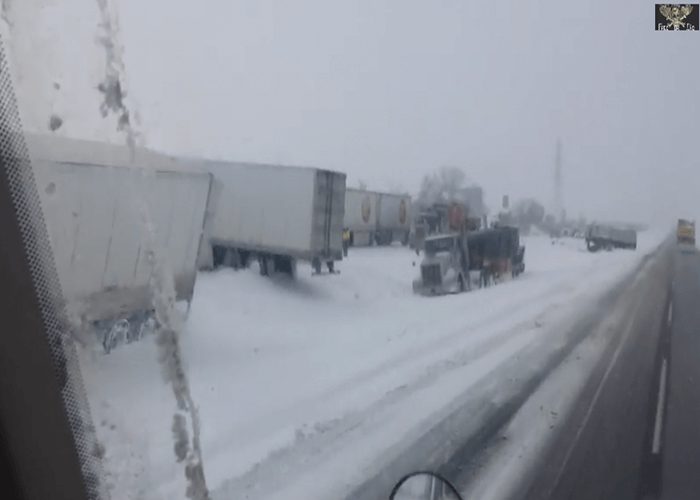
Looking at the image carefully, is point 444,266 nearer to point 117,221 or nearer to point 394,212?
point 394,212

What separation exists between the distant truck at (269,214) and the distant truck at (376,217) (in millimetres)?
8235

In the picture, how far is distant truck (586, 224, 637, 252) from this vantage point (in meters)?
58.8

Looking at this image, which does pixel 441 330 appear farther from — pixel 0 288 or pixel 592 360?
pixel 0 288

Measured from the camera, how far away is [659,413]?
9.25m

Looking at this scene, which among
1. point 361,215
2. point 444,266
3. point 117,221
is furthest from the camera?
point 361,215

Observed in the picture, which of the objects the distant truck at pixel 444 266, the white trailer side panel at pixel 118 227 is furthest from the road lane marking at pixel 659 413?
the distant truck at pixel 444 266

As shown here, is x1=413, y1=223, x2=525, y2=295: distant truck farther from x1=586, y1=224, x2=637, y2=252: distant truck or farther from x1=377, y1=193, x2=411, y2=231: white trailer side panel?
x1=586, y1=224, x2=637, y2=252: distant truck

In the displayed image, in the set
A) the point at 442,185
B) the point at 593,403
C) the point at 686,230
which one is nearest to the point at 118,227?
the point at 593,403

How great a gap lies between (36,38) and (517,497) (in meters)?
4.76

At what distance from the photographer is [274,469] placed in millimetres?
7148

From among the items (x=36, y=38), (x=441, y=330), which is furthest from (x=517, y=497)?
(x=441, y=330)

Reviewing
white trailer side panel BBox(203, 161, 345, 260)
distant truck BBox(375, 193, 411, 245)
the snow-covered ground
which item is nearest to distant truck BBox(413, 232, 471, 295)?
the snow-covered ground

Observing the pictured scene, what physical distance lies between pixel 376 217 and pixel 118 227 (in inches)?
1012

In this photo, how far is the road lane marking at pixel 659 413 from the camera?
7861 millimetres
